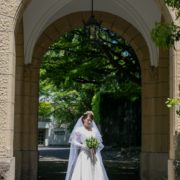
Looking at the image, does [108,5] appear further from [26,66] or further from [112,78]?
[112,78]

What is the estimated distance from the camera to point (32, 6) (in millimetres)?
13414

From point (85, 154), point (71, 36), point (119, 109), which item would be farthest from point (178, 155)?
point (119, 109)

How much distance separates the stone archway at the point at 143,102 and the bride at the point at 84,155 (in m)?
3.44

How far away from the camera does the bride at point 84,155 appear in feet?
33.7

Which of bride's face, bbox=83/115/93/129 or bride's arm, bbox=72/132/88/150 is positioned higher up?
bride's face, bbox=83/115/93/129

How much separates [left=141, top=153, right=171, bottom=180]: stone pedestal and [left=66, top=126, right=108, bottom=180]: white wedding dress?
335 cm

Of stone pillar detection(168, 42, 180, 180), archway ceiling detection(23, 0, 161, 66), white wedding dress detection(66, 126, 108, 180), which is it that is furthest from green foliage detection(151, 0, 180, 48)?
archway ceiling detection(23, 0, 161, 66)

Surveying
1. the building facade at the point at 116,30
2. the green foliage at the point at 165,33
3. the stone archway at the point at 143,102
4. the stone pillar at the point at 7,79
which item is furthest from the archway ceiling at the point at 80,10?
the green foliage at the point at 165,33

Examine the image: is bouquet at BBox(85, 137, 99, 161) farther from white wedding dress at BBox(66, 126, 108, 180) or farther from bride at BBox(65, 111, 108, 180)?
white wedding dress at BBox(66, 126, 108, 180)

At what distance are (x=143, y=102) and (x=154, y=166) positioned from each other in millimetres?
1892

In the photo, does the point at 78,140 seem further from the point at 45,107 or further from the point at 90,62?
the point at 45,107

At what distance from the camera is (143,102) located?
14.6 metres

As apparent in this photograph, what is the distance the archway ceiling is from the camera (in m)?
13.6

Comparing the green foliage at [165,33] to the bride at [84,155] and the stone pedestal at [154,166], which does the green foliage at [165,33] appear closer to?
the bride at [84,155]
